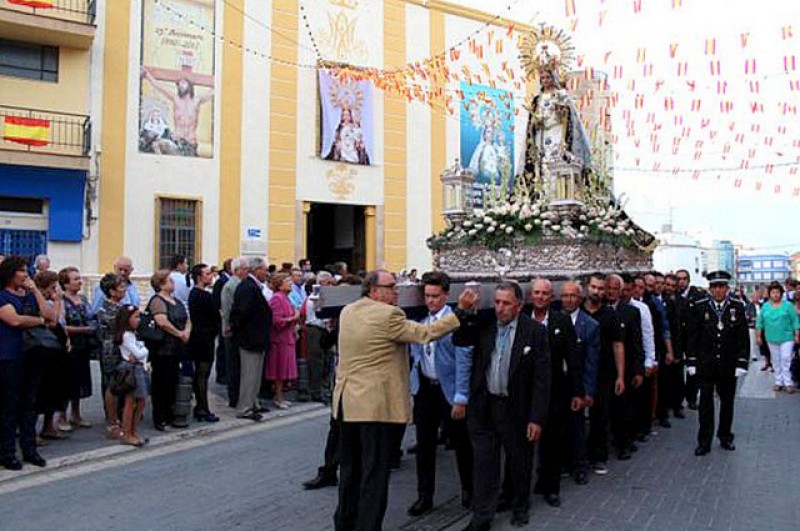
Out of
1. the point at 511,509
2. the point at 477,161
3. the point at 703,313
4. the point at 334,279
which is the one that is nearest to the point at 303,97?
the point at 477,161

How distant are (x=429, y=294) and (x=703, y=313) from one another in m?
3.74

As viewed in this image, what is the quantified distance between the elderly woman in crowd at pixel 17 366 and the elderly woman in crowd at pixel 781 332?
36.7ft

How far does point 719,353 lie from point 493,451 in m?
3.47

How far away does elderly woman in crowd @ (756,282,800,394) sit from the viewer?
12.0 metres

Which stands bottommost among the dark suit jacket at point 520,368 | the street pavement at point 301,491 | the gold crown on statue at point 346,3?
the street pavement at point 301,491

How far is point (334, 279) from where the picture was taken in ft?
34.7

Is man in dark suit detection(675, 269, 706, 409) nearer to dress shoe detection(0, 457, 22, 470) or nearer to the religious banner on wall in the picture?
dress shoe detection(0, 457, 22, 470)

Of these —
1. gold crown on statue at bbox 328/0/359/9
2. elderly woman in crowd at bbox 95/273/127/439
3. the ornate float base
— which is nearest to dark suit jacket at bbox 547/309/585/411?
the ornate float base

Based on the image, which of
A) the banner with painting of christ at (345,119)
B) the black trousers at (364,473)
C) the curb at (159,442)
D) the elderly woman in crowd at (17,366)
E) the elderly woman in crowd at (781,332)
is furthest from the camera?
the banner with painting of christ at (345,119)

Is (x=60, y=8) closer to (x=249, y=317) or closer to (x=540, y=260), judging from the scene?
(x=249, y=317)

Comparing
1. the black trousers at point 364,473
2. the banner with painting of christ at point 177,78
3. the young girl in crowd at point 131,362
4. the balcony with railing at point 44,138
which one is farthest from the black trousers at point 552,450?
the banner with painting of christ at point 177,78

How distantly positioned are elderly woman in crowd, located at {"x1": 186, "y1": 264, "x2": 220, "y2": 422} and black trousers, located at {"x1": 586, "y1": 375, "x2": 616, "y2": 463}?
4539 mm

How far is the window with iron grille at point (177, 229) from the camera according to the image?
18.6 metres

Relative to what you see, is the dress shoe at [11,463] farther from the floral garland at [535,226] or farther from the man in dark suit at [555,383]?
the floral garland at [535,226]
